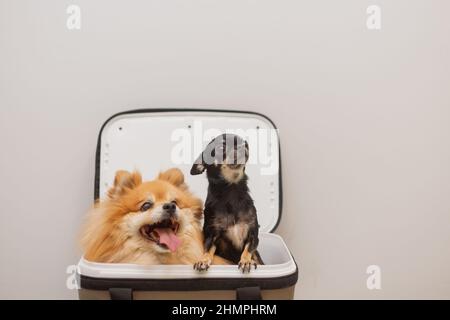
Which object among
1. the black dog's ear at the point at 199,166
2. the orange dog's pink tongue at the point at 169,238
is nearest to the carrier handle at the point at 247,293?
the orange dog's pink tongue at the point at 169,238

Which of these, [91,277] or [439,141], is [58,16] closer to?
[91,277]

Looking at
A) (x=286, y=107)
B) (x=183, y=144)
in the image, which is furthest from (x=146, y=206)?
(x=286, y=107)

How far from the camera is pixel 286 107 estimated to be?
106cm

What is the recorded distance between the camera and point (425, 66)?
1083 mm

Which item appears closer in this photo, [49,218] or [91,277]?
[91,277]

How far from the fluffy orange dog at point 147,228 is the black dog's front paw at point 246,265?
35mm

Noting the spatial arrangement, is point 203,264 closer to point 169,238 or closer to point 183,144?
point 169,238

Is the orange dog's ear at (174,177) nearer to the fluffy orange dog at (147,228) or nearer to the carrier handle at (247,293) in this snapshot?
the fluffy orange dog at (147,228)

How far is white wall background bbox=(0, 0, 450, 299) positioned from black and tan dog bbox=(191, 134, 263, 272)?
0.93ft

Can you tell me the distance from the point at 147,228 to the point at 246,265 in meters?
0.20

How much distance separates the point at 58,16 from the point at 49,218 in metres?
0.51

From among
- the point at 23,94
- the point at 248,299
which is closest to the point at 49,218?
the point at 23,94

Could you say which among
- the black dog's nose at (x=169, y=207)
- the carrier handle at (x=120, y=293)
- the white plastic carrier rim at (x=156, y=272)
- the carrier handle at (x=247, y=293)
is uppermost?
the black dog's nose at (x=169, y=207)

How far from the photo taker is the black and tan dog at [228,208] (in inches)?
30.1
